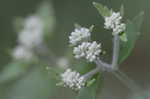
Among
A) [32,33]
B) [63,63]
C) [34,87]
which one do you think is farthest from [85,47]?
[34,87]

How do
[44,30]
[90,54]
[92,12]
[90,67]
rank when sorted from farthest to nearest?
1. [92,12]
2. [44,30]
3. [90,67]
4. [90,54]

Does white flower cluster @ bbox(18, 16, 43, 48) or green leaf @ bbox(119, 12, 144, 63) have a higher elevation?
white flower cluster @ bbox(18, 16, 43, 48)

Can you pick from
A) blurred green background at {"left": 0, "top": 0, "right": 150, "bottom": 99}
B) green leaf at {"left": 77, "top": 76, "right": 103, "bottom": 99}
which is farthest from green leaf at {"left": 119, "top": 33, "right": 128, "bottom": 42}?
blurred green background at {"left": 0, "top": 0, "right": 150, "bottom": 99}

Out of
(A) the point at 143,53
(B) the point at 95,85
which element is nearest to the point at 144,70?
(A) the point at 143,53

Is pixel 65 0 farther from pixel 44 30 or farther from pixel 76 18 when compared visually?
pixel 44 30

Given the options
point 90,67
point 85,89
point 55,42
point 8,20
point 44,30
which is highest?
point 8,20

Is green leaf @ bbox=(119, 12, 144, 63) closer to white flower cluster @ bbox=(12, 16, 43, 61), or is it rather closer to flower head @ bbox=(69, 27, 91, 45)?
flower head @ bbox=(69, 27, 91, 45)
